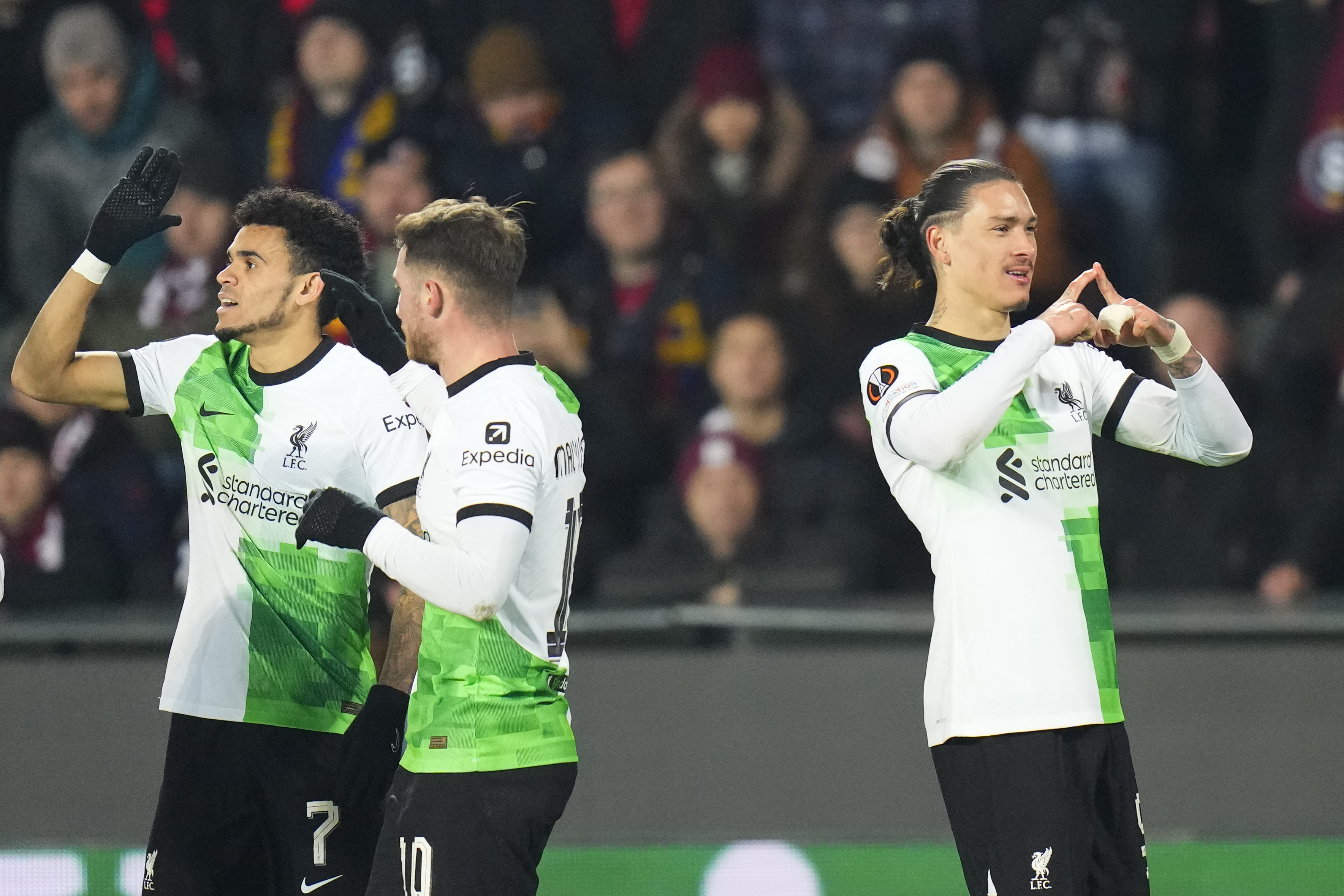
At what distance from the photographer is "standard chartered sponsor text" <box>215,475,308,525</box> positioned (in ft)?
14.9

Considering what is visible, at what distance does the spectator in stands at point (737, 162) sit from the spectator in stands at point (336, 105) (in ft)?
4.37

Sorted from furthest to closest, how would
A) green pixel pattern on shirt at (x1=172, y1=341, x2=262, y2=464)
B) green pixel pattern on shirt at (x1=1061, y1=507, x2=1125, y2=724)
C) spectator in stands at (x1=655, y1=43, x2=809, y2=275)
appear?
1. spectator in stands at (x1=655, y1=43, x2=809, y2=275)
2. green pixel pattern on shirt at (x1=172, y1=341, x2=262, y2=464)
3. green pixel pattern on shirt at (x1=1061, y1=507, x2=1125, y2=724)

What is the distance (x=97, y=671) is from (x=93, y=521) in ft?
3.84

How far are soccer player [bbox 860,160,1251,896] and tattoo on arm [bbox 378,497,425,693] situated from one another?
114 centimetres

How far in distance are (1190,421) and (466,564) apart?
1.74 metres

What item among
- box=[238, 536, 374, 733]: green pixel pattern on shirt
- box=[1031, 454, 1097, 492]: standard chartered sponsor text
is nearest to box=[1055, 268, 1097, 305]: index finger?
box=[1031, 454, 1097, 492]: standard chartered sponsor text

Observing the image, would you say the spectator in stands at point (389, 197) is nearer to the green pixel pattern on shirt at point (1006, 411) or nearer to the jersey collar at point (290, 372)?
the jersey collar at point (290, 372)

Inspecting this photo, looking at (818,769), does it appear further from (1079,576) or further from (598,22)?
(598,22)

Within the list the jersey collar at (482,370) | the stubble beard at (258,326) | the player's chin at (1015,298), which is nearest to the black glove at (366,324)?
the stubble beard at (258,326)

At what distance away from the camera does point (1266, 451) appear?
729cm

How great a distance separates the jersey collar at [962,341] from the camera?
13.8 feet

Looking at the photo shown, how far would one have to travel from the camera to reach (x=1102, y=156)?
8086 mm

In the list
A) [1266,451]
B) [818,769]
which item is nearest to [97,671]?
[818,769]

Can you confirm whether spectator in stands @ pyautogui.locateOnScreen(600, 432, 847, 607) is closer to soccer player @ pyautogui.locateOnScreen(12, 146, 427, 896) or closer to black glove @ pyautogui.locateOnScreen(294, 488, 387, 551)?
soccer player @ pyautogui.locateOnScreen(12, 146, 427, 896)
